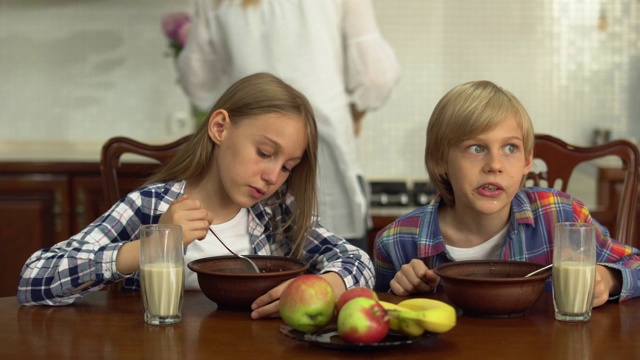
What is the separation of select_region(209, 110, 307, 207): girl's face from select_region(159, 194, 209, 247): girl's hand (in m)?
0.24

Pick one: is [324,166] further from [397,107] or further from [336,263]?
[397,107]

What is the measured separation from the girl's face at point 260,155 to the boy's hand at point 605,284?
592 millimetres

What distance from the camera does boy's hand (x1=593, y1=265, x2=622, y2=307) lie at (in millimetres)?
1534

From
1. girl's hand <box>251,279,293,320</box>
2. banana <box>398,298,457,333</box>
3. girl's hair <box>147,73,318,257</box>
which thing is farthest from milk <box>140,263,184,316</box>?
girl's hair <box>147,73,318,257</box>

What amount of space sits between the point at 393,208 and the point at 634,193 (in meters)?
1.51

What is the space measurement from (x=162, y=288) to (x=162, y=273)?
0.02 m

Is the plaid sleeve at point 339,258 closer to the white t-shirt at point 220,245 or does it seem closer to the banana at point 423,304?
the white t-shirt at point 220,245

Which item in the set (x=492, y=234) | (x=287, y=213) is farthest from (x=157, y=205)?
(x=492, y=234)

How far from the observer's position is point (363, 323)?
121cm

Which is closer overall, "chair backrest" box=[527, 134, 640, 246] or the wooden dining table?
the wooden dining table

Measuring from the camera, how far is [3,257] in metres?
3.50

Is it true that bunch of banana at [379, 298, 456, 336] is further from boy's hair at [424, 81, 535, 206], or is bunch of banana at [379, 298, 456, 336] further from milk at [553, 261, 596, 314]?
boy's hair at [424, 81, 535, 206]

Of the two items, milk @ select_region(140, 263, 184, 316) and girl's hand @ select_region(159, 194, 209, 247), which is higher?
girl's hand @ select_region(159, 194, 209, 247)

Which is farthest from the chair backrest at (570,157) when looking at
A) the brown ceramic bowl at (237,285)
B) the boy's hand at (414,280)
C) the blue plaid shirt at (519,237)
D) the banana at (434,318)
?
the banana at (434,318)
